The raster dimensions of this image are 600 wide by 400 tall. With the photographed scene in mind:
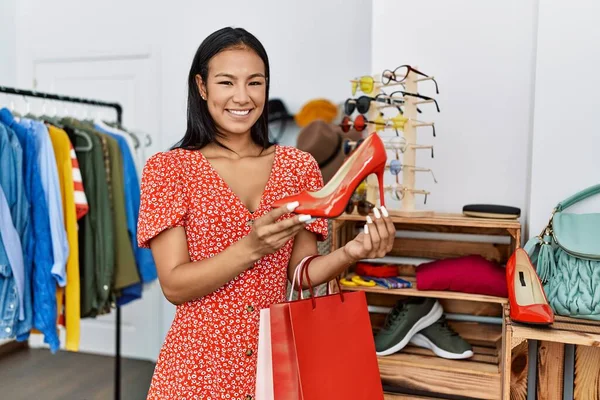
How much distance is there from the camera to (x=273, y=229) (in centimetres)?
93

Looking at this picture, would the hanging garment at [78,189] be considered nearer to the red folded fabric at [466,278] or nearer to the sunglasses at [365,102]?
the sunglasses at [365,102]

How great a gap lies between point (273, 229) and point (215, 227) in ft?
0.69

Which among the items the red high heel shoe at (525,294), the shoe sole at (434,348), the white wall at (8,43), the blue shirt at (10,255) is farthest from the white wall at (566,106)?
the white wall at (8,43)

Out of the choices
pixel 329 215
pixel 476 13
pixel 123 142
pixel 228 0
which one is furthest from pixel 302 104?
pixel 329 215

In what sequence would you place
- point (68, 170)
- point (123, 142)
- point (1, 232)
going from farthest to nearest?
point (123, 142)
point (68, 170)
point (1, 232)

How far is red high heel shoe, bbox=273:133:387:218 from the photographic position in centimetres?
96

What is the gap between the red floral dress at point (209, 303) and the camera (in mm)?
1086

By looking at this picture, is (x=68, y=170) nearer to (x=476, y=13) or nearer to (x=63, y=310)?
(x=63, y=310)

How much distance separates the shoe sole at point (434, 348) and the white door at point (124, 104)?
6.84 ft

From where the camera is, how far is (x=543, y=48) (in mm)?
1722

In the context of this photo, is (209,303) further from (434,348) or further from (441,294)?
(434,348)

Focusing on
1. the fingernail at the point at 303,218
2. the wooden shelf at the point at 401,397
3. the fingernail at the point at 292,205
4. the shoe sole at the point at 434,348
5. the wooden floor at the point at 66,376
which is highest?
the fingernail at the point at 292,205

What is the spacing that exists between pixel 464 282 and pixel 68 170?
5.07 feet

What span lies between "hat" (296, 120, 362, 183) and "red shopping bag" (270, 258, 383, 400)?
5.48 feet
